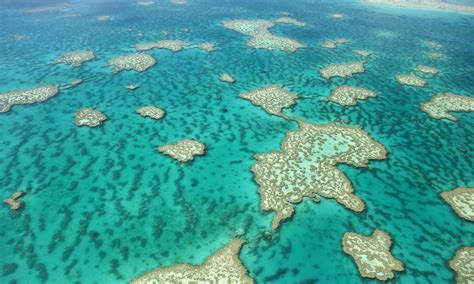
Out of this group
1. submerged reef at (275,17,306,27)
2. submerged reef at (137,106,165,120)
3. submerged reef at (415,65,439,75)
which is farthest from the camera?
submerged reef at (275,17,306,27)

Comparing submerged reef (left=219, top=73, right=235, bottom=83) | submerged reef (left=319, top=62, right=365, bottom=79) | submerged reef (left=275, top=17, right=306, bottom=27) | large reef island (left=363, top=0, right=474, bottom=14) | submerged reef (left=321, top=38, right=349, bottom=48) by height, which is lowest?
submerged reef (left=219, top=73, right=235, bottom=83)

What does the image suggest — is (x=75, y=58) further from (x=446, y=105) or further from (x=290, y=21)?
(x=446, y=105)

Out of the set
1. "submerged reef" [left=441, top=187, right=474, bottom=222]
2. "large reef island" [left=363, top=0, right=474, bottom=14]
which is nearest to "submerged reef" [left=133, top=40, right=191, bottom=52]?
"submerged reef" [left=441, top=187, right=474, bottom=222]

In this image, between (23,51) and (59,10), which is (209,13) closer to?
(59,10)

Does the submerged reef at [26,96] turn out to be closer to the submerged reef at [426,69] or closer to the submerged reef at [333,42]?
the submerged reef at [333,42]

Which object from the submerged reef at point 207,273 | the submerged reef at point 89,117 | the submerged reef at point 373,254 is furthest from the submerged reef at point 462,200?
the submerged reef at point 89,117

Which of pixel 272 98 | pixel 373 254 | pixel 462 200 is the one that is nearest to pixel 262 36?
pixel 272 98

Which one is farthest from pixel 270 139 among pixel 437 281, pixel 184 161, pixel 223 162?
pixel 437 281

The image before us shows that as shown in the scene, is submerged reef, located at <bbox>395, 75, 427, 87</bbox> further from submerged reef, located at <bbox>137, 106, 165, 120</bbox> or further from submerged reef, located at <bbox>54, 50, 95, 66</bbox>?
submerged reef, located at <bbox>54, 50, 95, 66</bbox>
